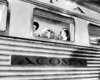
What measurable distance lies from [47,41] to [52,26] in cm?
65

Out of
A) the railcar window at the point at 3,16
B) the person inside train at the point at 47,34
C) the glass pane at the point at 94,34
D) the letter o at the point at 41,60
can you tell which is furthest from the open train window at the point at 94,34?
the railcar window at the point at 3,16

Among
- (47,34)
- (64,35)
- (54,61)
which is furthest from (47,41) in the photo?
(64,35)

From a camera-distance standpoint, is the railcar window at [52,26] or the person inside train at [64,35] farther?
the person inside train at [64,35]

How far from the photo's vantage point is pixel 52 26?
3189 millimetres

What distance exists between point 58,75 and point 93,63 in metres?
1.01

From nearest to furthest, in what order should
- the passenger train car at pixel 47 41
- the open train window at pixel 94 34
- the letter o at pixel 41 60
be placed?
the passenger train car at pixel 47 41 → the letter o at pixel 41 60 → the open train window at pixel 94 34

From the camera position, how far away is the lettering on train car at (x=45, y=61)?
229 centimetres

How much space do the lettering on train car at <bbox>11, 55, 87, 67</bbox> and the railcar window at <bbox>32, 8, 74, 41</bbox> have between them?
0.44 meters

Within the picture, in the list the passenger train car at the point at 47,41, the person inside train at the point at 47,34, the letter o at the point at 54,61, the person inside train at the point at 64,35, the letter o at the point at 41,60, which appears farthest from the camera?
the person inside train at the point at 64,35

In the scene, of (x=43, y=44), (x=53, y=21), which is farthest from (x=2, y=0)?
(x=53, y=21)

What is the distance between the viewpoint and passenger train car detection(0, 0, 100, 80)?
7.45 feet

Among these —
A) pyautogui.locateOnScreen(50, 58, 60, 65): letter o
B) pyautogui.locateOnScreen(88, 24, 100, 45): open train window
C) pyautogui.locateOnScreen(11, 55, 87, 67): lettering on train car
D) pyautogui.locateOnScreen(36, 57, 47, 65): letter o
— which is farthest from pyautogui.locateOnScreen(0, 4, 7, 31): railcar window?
pyautogui.locateOnScreen(88, 24, 100, 45): open train window

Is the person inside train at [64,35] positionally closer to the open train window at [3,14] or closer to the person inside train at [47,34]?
the person inside train at [47,34]

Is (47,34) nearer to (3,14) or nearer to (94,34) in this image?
(3,14)
